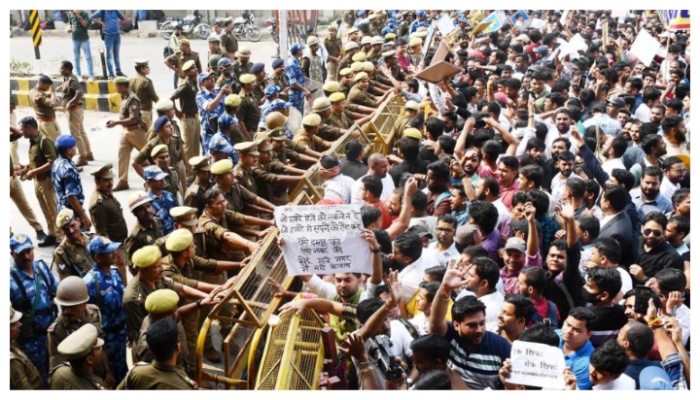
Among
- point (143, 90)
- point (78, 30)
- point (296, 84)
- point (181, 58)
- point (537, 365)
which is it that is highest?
point (78, 30)

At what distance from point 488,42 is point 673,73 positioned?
5546 millimetres

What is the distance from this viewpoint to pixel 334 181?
7379 millimetres

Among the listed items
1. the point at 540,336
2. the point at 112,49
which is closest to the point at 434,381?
the point at 540,336

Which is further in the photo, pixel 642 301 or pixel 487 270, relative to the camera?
pixel 487 270

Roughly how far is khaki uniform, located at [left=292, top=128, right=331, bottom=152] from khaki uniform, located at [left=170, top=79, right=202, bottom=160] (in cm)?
242

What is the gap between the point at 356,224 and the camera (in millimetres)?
4805

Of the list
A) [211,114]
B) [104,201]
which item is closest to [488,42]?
[211,114]

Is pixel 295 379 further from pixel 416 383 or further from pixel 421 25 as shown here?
pixel 421 25

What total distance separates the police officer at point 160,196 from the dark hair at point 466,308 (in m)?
3.54

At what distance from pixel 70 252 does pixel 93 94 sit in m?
10.6

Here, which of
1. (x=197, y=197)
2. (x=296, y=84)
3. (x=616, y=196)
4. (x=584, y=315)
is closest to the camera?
(x=584, y=315)

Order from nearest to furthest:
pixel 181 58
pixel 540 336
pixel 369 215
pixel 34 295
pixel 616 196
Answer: pixel 540 336, pixel 34 295, pixel 369 215, pixel 616 196, pixel 181 58

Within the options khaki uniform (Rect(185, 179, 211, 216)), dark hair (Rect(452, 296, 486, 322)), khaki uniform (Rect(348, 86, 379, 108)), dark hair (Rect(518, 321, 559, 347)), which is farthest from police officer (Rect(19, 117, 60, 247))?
dark hair (Rect(518, 321, 559, 347))

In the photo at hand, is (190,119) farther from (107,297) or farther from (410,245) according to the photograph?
(410,245)
